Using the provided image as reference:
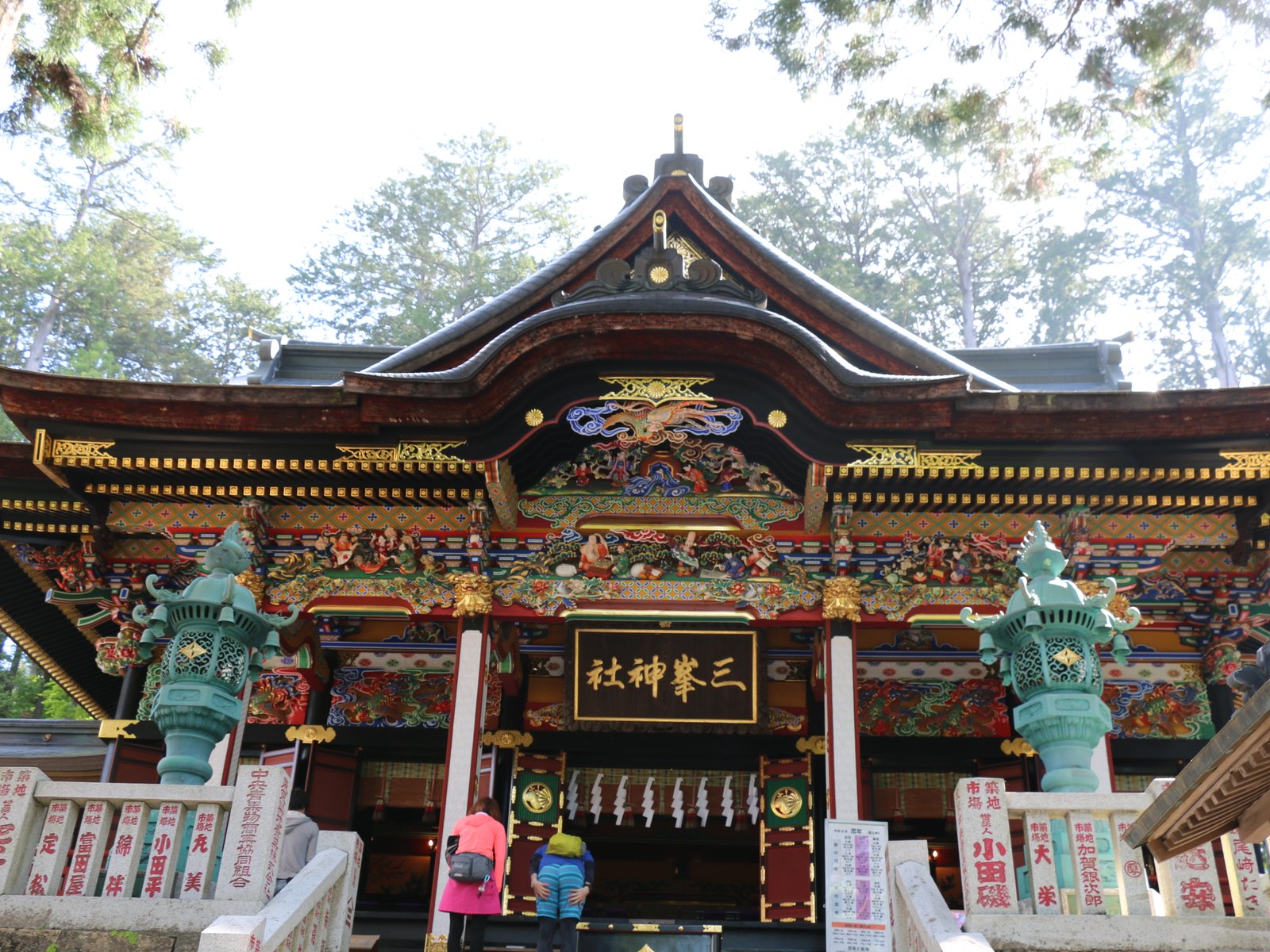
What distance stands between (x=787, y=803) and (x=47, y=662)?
24.9 ft

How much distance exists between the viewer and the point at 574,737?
34.6ft

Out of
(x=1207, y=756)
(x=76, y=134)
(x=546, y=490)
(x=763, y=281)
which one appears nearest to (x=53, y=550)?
(x=76, y=134)

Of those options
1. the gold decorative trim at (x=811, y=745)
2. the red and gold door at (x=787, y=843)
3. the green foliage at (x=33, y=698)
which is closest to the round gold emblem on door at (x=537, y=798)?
the red and gold door at (x=787, y=843)

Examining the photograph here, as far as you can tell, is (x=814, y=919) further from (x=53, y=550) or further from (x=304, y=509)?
(x=53, y=550)

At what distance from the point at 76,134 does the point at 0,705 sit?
Result: 1738 cm

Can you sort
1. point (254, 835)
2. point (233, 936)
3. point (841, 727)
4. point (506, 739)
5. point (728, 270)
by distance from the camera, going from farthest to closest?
point (728, 270) → point (506, 739) → point (841, 727) → point (254, 835) → point (233, 936)

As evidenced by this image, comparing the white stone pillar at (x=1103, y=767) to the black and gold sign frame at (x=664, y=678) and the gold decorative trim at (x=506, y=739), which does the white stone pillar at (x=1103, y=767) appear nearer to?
the black and gold sign frame at (x=664, y=678)

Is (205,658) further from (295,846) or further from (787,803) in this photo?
(787,803)

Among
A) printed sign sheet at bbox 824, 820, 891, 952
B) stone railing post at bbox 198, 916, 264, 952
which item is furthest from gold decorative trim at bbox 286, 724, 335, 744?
stone railing post at bbox 198, 916, 264, 952

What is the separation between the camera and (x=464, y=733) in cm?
864

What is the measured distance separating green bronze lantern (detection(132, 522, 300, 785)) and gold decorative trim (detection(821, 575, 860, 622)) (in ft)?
13.8

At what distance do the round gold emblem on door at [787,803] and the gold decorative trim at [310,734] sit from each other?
401cm

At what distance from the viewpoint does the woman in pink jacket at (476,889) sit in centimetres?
662

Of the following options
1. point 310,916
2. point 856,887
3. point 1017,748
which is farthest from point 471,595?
point 1017,748
